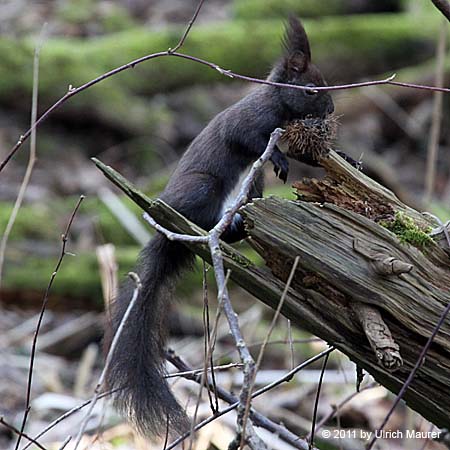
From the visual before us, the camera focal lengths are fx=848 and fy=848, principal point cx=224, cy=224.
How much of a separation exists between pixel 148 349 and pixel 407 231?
955mm

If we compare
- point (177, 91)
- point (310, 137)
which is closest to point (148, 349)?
point (310, 137)

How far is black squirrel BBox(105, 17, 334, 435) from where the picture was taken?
275cm

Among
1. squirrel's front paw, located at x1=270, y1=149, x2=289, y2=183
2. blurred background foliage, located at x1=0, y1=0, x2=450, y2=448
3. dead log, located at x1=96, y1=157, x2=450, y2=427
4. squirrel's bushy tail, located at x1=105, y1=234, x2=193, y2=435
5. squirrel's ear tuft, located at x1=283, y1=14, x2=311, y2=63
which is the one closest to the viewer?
dead log, located at x1=96, y1=157, x2=450, y2=427

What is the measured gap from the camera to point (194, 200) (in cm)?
319

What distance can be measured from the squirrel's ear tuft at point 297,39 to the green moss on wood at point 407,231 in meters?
0.99

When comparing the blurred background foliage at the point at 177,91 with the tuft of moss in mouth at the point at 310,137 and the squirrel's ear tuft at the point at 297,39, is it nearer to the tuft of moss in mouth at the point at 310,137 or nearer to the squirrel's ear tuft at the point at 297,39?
the squirrel's ear tuft at the point at 297,39

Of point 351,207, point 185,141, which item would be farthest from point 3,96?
point 351,207

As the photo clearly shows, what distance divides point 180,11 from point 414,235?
28.9 ft

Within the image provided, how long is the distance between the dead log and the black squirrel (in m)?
0.52

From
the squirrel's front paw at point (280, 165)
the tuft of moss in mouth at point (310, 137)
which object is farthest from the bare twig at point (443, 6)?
the squirrel's front paw at point (280, 165)

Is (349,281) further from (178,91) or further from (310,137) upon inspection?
(178,91)

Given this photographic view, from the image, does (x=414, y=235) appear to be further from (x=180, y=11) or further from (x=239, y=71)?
(x=180, y=11)

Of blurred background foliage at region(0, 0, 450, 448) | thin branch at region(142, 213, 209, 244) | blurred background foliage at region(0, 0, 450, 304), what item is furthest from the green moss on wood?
blurred background foliage at region(0, 0, 450, 304)

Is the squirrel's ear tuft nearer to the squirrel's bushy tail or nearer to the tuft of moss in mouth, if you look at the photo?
the tuft of moss in mouth
